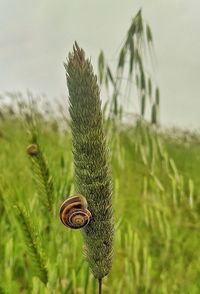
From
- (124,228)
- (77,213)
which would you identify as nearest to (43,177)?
(77,213)

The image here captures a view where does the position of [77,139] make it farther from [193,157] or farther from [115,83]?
[193,157]

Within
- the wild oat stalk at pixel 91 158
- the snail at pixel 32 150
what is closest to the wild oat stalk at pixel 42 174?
the snail at pixel 32 150

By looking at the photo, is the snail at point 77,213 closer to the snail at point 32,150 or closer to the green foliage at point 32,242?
the green foliage at point 32,242

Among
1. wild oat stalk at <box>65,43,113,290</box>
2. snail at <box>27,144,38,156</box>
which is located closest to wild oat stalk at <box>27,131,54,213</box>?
snail at <box>27,144,38,156</box>

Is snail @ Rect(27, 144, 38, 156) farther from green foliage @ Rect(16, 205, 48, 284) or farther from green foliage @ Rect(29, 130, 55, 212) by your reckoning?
green foliage @ Rect(16, 205, 48, 284)

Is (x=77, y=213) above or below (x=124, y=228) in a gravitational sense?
above

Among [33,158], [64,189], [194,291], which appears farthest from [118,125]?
[33,158]

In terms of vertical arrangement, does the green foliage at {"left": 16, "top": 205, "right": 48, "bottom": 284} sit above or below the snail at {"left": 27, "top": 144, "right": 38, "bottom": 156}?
below

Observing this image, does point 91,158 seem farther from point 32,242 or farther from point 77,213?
point 32,242
